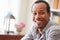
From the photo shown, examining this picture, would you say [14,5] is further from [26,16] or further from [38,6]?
[38,6]

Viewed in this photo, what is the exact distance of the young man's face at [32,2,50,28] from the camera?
1142mm

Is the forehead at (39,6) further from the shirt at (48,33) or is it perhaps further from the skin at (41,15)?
the shirt at (48,33)

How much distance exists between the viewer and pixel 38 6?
117cm

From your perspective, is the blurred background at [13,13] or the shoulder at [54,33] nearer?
the shoulder at [54,33]

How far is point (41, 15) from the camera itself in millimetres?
1142

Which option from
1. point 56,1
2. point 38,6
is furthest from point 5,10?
point 38,6

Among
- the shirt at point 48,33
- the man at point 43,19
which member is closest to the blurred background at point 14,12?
the shirt at point 48,33

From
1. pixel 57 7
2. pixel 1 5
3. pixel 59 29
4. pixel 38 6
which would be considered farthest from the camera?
pixel 1 5

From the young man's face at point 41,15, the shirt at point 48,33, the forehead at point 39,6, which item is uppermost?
the forehead at point 39,6

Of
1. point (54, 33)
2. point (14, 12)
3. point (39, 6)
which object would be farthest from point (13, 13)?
point (54, 33)

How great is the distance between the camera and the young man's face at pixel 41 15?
1.14 metres

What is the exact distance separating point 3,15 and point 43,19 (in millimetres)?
1729

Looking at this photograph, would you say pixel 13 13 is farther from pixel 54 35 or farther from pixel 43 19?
pixel 54 35

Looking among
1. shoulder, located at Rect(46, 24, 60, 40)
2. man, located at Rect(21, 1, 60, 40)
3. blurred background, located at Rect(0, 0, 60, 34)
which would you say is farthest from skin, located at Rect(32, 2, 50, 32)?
blurred background, located at Rect(0, 0, 60, 34)
